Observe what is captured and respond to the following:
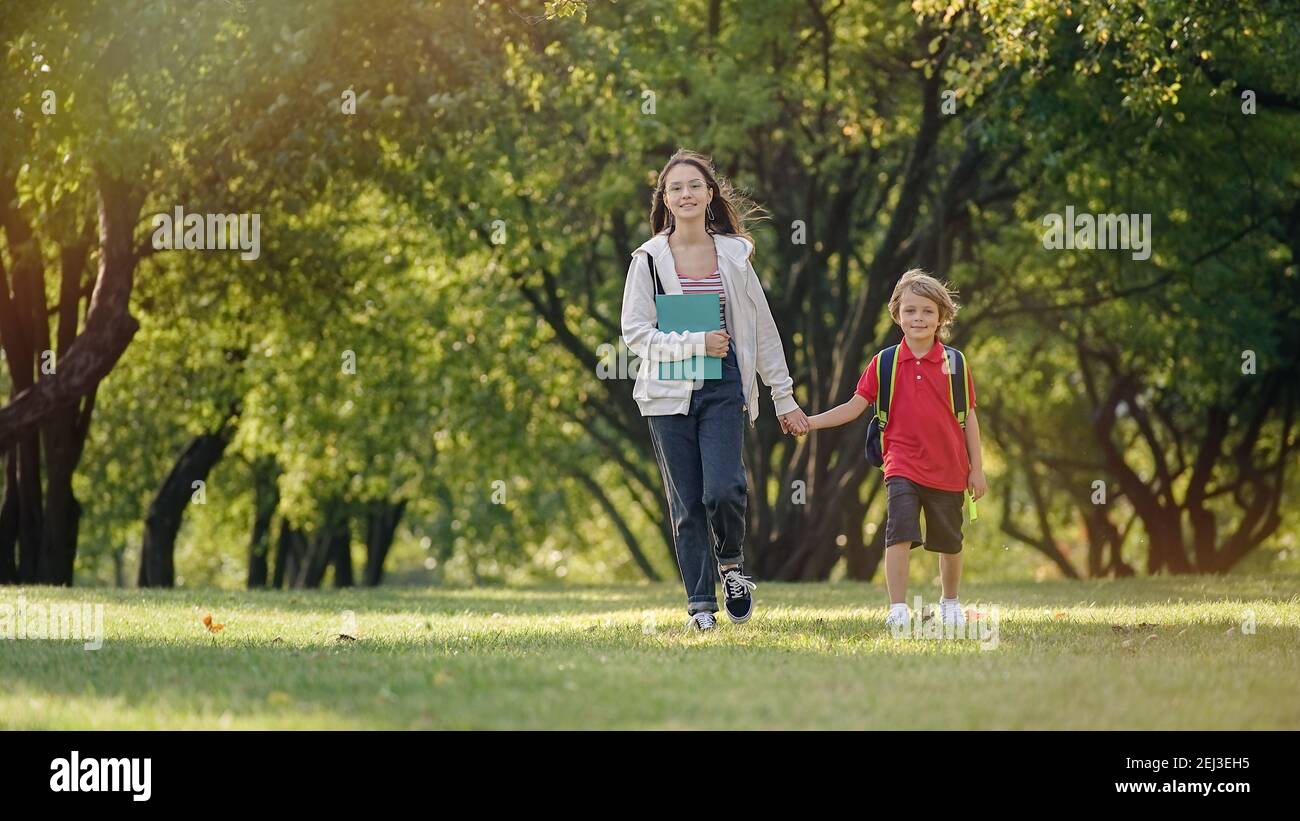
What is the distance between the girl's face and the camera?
332 inches

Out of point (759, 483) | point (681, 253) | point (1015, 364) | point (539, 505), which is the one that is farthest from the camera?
point (539, 505)

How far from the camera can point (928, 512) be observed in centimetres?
886

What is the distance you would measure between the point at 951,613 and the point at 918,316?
5.46 feet

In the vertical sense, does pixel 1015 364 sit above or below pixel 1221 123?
below

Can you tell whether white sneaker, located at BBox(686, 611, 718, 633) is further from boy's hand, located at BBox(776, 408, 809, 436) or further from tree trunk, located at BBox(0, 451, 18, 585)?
tree trunk, located at BBox(0, 451, 18, 585)

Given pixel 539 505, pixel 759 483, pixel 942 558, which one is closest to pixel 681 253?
pixel 942 558

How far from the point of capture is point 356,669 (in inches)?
253

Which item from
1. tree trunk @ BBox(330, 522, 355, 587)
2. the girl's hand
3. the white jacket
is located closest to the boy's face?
the white jacket

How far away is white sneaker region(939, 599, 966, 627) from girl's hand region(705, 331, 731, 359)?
74.8 inches

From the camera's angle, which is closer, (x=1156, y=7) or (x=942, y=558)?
(x=942, y=558)

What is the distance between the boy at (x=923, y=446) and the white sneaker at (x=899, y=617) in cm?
24
